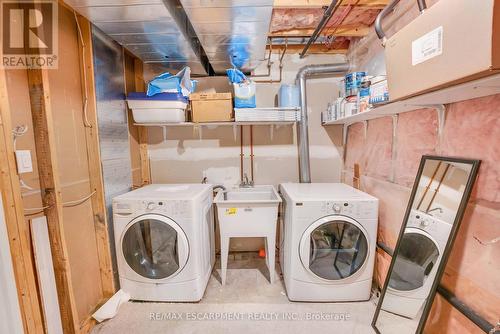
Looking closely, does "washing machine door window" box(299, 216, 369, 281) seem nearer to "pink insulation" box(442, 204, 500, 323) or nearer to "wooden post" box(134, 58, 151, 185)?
"pink insulation" box(442, 204, 500, 323)

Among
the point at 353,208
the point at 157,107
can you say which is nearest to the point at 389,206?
the point at 353,208

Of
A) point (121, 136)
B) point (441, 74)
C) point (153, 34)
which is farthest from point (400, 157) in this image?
point (121, 136)

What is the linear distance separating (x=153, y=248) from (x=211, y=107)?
139 cm

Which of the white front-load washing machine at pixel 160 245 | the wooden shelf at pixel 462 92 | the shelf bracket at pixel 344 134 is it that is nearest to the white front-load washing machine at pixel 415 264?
the wooden shelf at pixel 462 92

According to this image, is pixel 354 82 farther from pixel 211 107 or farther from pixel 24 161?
pixel 24 161

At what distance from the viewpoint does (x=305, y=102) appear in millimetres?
2533

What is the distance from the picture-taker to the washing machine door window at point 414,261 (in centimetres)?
142

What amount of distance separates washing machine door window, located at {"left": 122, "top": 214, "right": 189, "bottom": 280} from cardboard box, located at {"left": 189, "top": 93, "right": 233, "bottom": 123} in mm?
1050

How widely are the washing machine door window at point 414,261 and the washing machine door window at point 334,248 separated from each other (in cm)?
28

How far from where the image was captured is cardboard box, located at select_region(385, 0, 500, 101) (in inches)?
29.7

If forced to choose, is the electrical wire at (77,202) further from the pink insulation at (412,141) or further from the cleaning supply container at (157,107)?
the pink insulation at (412,141)

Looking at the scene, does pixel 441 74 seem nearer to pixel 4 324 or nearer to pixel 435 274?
pixel 435 274

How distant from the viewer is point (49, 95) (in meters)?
1.47

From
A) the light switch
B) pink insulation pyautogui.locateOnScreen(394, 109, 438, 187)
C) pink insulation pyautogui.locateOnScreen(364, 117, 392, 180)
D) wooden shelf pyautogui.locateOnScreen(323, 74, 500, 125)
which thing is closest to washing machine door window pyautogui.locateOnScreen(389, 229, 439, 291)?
pink insulation pyautogui.locateOnScreen(394, 109, 438, 187)
